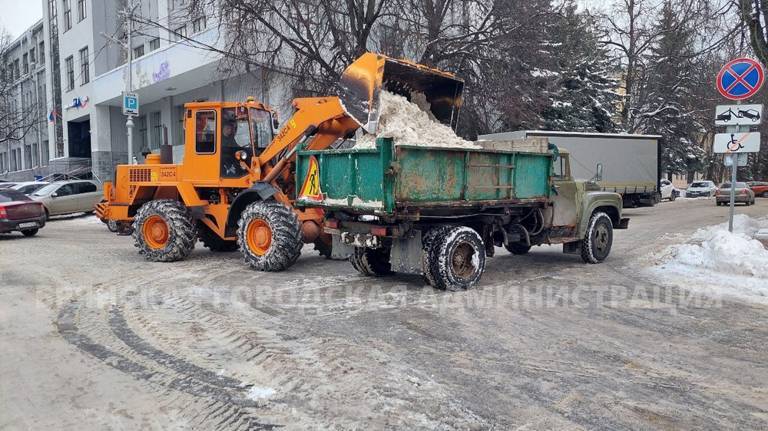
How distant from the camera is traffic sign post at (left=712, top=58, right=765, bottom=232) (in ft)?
31.3

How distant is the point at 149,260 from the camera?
11.3 m

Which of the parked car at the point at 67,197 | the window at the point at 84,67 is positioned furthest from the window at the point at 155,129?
→ the parked car at the point at 67,197

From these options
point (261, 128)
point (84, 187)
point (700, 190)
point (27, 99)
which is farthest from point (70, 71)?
point (700, 190)

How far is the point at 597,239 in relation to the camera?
10.7 m

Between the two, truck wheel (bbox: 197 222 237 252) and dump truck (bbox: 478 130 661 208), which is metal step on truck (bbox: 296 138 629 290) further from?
dump truck (bbox: 478 130 661 208)

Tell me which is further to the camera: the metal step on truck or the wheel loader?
the wheel loader

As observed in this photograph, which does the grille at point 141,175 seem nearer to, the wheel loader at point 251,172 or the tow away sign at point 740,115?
the wheel loader at point 251,172

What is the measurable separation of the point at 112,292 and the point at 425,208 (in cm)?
452

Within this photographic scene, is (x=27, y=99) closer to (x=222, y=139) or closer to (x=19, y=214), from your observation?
(x=19, y=214)

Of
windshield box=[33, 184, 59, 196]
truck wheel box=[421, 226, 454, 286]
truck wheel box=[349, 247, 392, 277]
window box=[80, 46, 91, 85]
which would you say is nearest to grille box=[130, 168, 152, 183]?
truck wheel box=[349, 247, 392, 277]

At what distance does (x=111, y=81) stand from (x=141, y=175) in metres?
26.7

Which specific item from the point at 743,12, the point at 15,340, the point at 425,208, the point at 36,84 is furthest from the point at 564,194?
the point at 36,84

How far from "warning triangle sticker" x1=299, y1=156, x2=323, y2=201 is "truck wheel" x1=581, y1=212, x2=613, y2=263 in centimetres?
490

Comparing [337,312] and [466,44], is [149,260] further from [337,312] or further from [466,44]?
[466,44]
